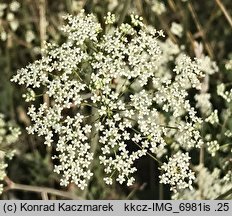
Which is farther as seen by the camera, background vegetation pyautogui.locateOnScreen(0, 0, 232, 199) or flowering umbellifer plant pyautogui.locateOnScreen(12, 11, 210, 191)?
background vegetation pyautogui.locateOnScreen(0, 0, 232, 199)

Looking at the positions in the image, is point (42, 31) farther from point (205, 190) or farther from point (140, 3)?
point (205, 190)

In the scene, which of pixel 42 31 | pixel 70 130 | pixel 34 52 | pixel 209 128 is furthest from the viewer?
pixel 34 52

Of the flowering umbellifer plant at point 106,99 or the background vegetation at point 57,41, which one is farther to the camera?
the background vegetation at point 57,41

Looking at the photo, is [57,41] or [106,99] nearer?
[106,99]

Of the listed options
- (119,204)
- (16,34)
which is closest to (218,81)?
(119,204)

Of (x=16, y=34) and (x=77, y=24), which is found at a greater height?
(x=16, y=34)

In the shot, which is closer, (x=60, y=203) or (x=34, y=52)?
(x=60, y=203)

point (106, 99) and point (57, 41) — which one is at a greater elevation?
point (57, 41)

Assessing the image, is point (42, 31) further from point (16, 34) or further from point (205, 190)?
point (205, 190)

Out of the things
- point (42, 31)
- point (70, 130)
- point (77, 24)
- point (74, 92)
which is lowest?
point (70, 130)

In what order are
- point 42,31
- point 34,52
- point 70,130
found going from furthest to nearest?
point 34,52 → point 42,31 → point 70,130

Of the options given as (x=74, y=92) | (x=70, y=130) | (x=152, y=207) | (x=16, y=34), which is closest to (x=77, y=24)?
(x=74, y=92)
